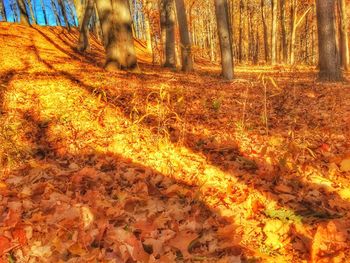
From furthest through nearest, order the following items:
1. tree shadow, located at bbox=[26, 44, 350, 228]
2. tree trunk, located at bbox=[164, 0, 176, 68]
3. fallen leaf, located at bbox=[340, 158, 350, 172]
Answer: tree trunk, located at bbox=[164, 0, 176, 68] < fallen leaf, located at bbox=[340, 158, 350, 172] < tree shadow, located at bbox=[26, 44, 350, 228]

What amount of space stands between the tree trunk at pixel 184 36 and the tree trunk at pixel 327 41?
182 inches

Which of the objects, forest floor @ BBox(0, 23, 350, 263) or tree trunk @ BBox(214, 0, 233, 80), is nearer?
forest floor @ BBox(0, 23, 350, 263)

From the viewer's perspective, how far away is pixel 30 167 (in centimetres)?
431

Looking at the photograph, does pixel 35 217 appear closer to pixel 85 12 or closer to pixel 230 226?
pixel 230 226

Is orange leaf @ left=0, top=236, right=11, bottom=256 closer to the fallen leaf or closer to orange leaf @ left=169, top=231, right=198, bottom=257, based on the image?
orange leaf @ left=169, top=231, right=198, bottom=257

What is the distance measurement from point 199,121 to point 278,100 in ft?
7.71

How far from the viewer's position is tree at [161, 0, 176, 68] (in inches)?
519

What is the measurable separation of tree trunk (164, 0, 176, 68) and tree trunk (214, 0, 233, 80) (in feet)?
11.3

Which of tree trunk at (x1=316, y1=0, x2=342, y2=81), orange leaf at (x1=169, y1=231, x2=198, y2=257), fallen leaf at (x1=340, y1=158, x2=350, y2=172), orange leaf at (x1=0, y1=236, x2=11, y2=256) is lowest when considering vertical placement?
orange leaf at (x1=169, y1=231, x2=198, y2=257)

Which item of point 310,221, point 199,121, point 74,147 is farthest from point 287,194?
point 74,147

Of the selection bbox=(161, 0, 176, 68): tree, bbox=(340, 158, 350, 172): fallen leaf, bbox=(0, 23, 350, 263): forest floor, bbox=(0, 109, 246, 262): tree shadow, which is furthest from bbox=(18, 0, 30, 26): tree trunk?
bbox=(340, 158, 350, 172): fallen leaf

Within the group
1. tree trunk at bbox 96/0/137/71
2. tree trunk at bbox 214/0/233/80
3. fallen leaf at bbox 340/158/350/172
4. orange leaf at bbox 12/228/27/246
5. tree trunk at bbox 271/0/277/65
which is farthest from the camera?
tree trunk at bbox 271/0/277/65

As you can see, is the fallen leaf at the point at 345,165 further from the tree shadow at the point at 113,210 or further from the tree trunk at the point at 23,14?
the tree trunk at the point at 23,14

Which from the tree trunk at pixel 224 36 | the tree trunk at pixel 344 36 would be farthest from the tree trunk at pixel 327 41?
the tree trunk at pixel 344 36
